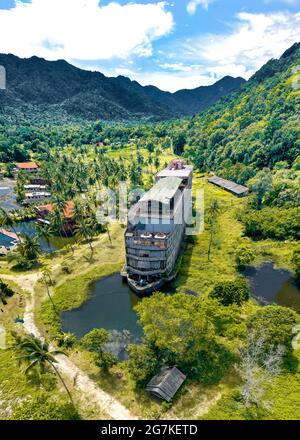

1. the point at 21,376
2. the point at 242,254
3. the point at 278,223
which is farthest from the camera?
the point at 278,223

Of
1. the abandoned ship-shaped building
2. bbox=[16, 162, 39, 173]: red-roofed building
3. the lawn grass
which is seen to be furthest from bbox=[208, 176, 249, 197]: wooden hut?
bbox=[16, 162, 39, 173]: red-roofed building

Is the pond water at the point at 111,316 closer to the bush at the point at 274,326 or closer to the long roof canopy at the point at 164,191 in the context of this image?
the bush at the point at 274,326

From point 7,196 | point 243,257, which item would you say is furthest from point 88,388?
point 7,196

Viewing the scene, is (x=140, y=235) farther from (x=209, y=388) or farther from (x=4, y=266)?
(x=4, y=266)

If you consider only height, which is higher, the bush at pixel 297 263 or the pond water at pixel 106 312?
the bush at pixel 297 263

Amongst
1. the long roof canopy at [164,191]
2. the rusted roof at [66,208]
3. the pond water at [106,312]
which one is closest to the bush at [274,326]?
the pond water at [106,312]
